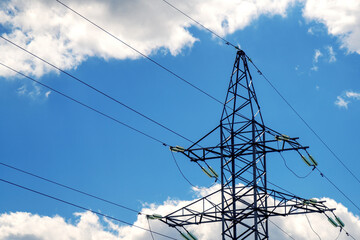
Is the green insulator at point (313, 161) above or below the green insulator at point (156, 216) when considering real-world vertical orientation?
above

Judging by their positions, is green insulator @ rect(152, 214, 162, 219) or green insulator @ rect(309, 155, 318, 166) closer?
green insulator @ rect(152, 214, 162, 219)

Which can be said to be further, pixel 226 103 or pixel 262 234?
pixel 226 103

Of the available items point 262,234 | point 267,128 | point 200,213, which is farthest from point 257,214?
point 267,128

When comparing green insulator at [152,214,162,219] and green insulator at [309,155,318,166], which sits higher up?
green insulator at [309,155,318,166]

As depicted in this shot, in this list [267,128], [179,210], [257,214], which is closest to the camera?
[257,214]

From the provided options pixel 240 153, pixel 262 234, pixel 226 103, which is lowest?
pixel 262 234

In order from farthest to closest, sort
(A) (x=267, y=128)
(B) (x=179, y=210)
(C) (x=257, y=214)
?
1. (A) (x=267, y=128)
2. (B) (x=179, y=210)
3. (C) (x=257, y=214)

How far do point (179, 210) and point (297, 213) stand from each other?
570 cm

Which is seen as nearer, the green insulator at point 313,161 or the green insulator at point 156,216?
the green insulator at point 156,216

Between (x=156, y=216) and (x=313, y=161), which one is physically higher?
(x=313, y=161)

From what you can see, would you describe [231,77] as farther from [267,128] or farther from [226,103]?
[267,128]

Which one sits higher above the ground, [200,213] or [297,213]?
[200,213]

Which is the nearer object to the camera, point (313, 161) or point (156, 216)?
point (156, 216)

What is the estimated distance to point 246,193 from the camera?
2722cm
